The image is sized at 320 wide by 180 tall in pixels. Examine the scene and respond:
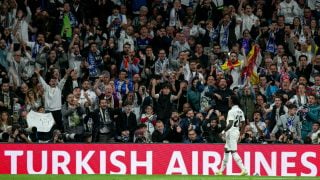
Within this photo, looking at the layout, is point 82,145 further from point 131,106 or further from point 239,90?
point 239,90

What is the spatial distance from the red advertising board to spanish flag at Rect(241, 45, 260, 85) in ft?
11.0

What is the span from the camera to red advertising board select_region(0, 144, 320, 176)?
23.4 meters

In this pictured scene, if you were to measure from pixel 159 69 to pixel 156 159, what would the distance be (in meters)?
3.63

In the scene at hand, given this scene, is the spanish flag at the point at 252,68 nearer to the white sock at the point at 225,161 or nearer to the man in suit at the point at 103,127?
the man in suit at the point at 103,127

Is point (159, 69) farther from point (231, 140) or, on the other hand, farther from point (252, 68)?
point (231, 140)

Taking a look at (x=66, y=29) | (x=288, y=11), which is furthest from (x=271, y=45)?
(x=66, y=29)

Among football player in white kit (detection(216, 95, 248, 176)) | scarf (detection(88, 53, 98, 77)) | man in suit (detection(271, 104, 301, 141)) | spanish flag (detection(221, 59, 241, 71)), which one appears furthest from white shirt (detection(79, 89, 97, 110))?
man in suit (detection(271, 104, 301, 141))

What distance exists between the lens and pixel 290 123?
24.4 meters

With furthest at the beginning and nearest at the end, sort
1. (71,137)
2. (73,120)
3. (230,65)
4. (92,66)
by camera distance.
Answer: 1. (92,66)
2. (230,65)
3. (73,120)
4. (71,137)

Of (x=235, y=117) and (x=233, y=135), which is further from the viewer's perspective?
(x=233, y=135)

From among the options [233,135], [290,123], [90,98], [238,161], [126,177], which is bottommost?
[126,177]

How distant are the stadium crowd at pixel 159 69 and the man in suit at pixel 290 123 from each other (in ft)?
0.08

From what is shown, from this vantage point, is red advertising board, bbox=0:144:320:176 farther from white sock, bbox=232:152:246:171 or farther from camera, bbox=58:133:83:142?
white sock, bbox=232:152:246:171

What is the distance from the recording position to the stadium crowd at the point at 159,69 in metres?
24.2
